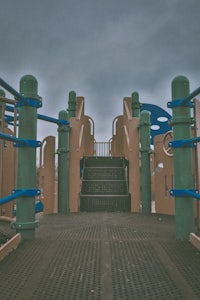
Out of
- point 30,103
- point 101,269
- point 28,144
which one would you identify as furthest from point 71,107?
point 101,269

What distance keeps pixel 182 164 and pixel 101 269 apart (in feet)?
4.56

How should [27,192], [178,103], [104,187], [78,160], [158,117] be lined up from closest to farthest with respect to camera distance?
[27,192] < [178,103] < [78,160] < [104,187] < [158,117]

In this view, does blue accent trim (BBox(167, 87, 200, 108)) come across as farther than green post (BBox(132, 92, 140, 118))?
No

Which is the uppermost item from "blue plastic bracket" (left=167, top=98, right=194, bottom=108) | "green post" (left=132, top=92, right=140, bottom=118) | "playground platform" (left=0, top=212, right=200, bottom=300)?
"green post" (left=132, top=92, right=140, bottom=118)

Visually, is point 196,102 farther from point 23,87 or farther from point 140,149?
point 140,149

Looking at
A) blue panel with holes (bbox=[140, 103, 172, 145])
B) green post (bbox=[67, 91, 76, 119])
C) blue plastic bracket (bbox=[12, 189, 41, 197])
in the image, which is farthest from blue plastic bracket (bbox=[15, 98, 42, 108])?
blue panel with holes (bbox=[140, 103, 172, 145])

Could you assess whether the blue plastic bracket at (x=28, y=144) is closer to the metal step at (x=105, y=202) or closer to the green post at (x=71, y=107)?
the metal step at (x=105, y=202)

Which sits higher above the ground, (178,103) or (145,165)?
(178,103)

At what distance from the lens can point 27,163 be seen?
9.02 ft

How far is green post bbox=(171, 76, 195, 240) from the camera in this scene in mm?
2631

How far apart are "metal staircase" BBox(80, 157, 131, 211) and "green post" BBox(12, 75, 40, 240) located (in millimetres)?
3066

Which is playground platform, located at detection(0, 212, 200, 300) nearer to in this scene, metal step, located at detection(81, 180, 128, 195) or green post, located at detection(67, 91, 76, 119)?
metal step, located at detection(81, 180, 128, 195)

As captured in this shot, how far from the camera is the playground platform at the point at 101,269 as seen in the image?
1486mm

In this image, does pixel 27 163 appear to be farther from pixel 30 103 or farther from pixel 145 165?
pixel 145 165
